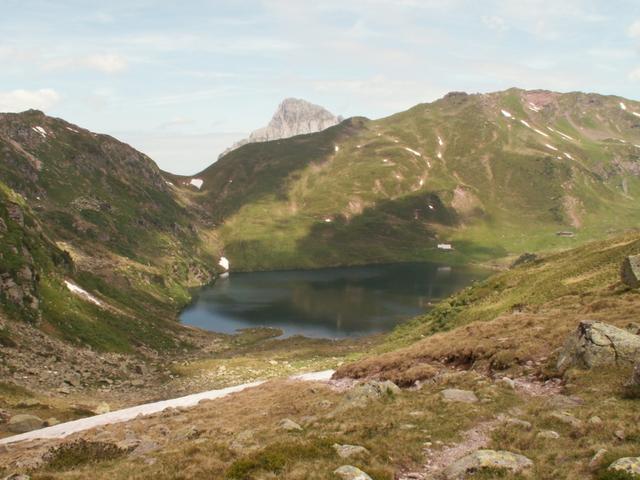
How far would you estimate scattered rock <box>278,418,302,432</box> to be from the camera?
25594 millimetres

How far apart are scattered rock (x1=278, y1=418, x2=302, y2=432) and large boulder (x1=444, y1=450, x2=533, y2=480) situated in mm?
9934

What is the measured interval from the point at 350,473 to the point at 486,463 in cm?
468

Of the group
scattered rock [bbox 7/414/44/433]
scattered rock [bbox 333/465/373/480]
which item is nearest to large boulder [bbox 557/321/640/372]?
scattered rock [bbox 333/465/373/480]

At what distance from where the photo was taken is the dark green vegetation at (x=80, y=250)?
251 ft

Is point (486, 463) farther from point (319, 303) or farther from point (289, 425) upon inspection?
point (319, 303)

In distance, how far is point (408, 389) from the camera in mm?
31844

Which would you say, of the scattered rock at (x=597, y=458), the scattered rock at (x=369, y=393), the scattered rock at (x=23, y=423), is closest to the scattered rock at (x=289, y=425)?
the scattered rock at (x=369, y=393)

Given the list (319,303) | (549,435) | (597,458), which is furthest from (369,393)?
(319,303)

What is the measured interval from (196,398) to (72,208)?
131m

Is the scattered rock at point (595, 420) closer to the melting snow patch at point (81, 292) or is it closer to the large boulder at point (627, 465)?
the large boulder at point (627, 465)

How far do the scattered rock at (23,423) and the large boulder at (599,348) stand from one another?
1530 inches

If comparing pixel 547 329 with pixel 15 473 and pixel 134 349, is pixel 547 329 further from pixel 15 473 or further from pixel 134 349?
pixel 134 349

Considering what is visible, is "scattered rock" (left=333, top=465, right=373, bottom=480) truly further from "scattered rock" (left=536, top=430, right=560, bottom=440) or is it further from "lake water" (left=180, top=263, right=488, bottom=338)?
"lake water" (left=180, top=263, right=488, bottom=338)

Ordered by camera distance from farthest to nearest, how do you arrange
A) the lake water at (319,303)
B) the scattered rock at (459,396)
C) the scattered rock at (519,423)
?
the lake water at (319,303) → the scattered rock at (459,396) → the scattered rock at (519,423)
